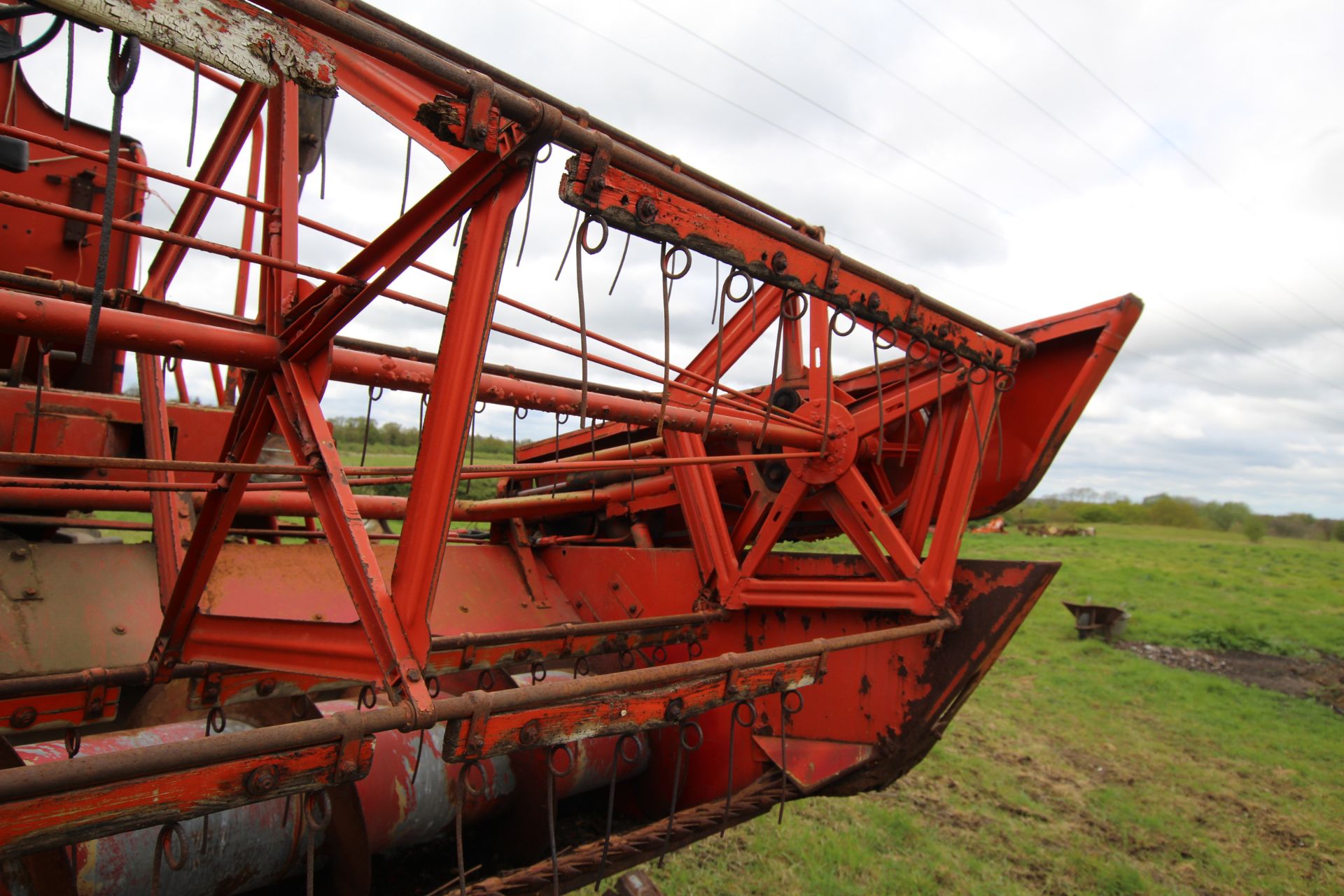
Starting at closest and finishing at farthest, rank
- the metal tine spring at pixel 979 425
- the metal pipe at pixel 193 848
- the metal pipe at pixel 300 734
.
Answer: the metal pipe at pixel 300 734 < the metal pipe at pixel 193 848 < the metal tine spring at pixel 979 425

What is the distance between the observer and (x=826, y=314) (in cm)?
387

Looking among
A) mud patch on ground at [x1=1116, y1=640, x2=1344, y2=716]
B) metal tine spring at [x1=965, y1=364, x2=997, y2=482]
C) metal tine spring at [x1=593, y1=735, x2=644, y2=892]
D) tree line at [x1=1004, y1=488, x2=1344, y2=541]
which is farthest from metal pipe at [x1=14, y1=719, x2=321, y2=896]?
tree line at [x1=1004, y1=488, x2=1344, y2=541]

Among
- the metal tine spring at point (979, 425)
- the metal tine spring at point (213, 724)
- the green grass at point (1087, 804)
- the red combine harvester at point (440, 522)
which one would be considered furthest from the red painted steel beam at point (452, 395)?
the green grass at point (1087, 804)

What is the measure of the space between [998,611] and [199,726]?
123 inches

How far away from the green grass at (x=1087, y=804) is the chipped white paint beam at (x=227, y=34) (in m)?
3.95

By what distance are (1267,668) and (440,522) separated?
13040mm

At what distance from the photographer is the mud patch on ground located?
9992 mm

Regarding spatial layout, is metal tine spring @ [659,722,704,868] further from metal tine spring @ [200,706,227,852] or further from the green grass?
metal tine spring @ [200,706,227,852]

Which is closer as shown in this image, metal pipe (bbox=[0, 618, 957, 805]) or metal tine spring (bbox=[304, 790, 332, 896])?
metal pipe (bbox=[0, 618, 957, 805])

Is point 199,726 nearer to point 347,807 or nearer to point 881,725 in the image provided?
point 347,807

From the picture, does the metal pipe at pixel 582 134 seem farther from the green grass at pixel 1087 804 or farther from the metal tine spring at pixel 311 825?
the green grass at pixel 1087 804

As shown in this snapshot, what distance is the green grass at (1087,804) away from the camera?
464cm

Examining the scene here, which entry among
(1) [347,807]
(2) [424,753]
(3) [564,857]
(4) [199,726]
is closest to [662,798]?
(3) [564,857]

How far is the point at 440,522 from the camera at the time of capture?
197 centimetres
